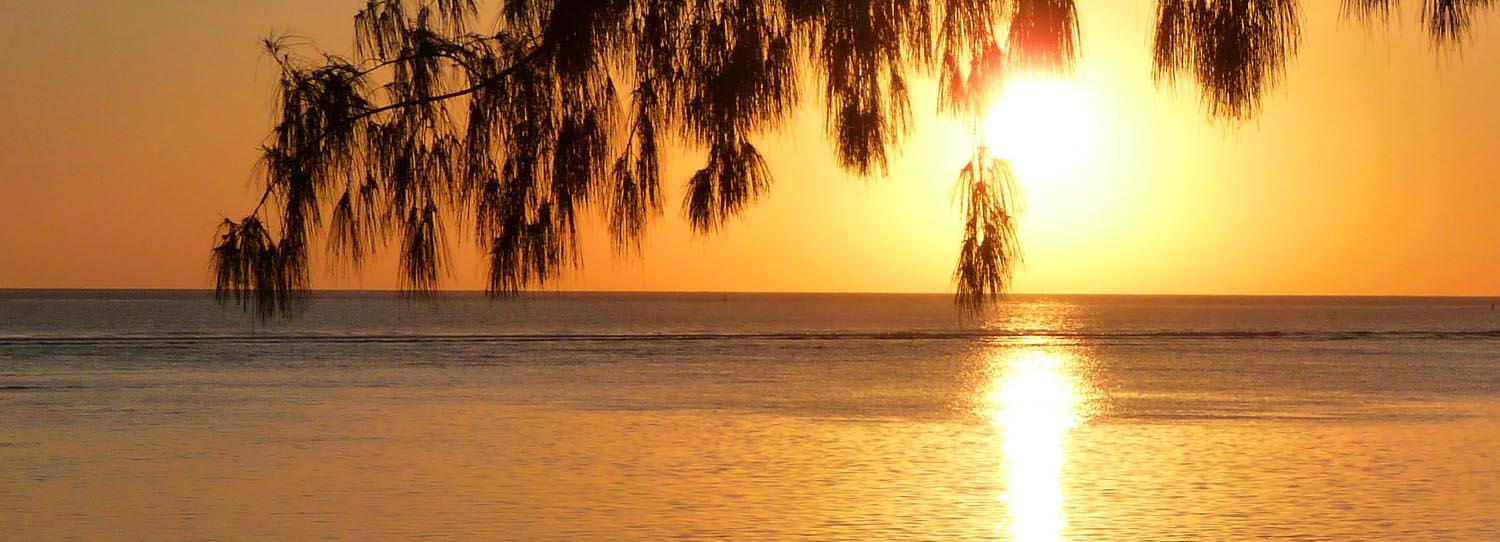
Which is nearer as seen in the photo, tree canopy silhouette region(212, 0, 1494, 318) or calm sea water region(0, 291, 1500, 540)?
tree canopy silhouette region(212, 0, 1494, 318)

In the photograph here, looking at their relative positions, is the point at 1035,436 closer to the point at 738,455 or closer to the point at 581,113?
the point at 738,455

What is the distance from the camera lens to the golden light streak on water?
7663 mm

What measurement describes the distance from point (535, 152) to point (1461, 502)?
617 centimetres

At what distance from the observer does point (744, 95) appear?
369cm

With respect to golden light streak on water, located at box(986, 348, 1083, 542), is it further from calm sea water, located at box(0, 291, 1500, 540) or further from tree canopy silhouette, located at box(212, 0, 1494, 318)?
tree canopy silhouette, located at box(212, 0, 1494, 318)

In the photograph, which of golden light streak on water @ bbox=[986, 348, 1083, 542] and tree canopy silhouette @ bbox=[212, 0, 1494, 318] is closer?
tree canopy silhouette @ bbox=[212, 0, 1494, 318]

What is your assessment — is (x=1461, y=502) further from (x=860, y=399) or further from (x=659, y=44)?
(x=860, y=399)

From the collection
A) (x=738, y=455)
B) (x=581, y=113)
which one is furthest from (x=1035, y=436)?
(x=581, y=113)

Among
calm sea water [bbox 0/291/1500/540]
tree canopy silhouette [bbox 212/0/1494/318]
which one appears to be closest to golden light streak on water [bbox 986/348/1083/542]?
calm sea water [bbox 0/291/1500/540]

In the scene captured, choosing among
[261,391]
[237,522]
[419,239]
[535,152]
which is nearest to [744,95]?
[535,152]

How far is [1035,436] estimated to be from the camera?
12.6m

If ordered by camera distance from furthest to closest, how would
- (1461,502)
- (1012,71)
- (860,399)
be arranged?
(860,399), (1461,502), (1012,71)

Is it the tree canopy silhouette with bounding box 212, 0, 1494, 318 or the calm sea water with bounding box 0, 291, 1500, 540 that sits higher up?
the tree canopy silhouette with bounding box 212, 0, 1494, 318

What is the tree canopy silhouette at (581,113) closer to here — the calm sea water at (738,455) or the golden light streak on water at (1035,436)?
the calm sea water at (738,455)
